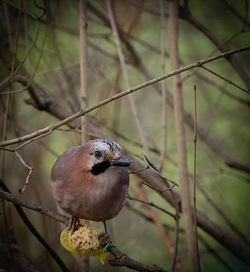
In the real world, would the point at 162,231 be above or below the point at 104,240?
below

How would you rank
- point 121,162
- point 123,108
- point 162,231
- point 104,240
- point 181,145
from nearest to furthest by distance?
point 121,162 < point 104,240 < point 181,145 < point 162,231 < point 123,108

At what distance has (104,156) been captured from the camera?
213 centimetres

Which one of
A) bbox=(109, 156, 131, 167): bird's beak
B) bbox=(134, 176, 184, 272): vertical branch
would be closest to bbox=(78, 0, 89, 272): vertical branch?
bbox=(109, 156, 131, 167): bird's beak

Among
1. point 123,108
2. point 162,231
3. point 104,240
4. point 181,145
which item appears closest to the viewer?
point 104,240

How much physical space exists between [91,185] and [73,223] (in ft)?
0.74

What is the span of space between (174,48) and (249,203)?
2288 millimetres

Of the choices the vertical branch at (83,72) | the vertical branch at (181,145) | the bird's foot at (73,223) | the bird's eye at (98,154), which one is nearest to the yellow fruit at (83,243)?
the bird's foot at (73,223)

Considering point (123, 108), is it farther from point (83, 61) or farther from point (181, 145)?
point (83, 61)

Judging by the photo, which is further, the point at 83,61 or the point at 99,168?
the point at 83,61

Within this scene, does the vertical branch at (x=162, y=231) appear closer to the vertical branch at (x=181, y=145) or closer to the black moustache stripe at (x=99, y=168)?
the vertical branch at (x=181, y=145)

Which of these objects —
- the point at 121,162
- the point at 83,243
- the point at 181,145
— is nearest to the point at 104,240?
the point at 83,243

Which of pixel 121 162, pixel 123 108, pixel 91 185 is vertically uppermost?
pixel 123 108

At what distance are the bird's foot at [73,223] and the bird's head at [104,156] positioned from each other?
0.28 meters

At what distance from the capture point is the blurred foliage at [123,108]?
11.4ft
